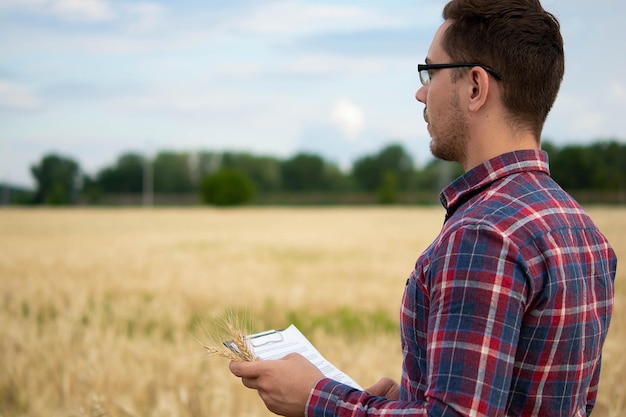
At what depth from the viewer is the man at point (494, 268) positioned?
1.40m

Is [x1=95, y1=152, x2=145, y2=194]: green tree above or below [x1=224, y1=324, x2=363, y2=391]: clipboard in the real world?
above

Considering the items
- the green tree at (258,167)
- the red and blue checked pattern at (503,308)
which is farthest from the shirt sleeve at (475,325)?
the green tree at (258,167)

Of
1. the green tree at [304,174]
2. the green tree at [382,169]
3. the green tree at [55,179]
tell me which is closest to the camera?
the green tree at [55,179]

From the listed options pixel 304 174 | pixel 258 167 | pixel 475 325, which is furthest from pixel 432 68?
pixel 258 167

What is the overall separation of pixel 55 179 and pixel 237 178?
64.0 ft

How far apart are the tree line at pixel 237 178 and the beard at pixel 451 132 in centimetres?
5919

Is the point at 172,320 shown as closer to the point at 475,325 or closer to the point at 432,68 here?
the point at 432,68

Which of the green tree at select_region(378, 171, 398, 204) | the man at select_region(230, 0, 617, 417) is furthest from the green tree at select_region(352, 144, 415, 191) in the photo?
the man at select_region(230, 0, 617, 417)

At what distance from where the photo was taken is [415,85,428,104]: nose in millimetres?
1779

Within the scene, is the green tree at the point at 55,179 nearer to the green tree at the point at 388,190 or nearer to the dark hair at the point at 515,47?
the green tree at the point at 388,190

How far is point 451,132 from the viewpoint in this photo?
1.66 m

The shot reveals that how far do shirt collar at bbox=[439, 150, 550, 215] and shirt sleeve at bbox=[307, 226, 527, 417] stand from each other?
9.5 inches

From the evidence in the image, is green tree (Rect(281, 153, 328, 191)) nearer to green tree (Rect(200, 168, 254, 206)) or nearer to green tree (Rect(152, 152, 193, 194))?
green tree (Rect(200, 168, 254, 206))

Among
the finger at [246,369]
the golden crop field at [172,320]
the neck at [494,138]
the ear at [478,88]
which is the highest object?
the ear at [478,88]
